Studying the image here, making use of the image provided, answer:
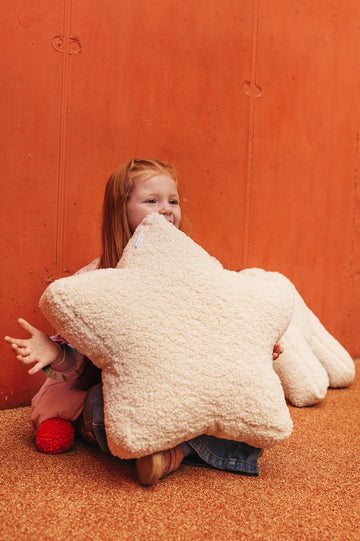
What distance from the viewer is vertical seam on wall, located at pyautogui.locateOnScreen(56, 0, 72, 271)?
1.45 metres

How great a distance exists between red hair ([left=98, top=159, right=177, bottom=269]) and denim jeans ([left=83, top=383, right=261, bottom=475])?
0.38 metres

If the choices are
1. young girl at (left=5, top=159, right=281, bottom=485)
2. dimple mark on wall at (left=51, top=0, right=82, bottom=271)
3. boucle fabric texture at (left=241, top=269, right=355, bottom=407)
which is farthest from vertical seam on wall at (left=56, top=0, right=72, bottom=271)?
boucle fabric texture at (left=241, top=269, right=355, bottom=407)

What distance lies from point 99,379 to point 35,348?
0.29 meters

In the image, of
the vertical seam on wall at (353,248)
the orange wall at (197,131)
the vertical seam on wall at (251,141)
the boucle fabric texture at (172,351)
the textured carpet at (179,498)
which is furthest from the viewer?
the vertical seam on wall at (353,248)

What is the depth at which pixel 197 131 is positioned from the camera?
1714mm

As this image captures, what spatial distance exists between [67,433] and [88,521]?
341 mm

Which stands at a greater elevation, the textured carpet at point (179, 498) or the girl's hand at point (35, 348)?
the girl's hand at point (35, 348)

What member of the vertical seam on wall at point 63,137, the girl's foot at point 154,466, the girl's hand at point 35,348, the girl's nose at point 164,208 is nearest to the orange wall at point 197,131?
the vertical seam on wall at point 63,137

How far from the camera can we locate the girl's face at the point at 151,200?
1.26 m

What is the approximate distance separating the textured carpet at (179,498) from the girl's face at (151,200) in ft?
1.95

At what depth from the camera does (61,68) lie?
1.45 meters

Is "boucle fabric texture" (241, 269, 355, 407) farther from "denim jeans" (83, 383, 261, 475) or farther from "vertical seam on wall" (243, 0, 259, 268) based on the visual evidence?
"denim jeans" (83, 383, 261, 475)

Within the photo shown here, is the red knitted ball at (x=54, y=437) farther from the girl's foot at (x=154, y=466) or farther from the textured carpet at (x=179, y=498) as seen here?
the girl's foot at (x=154, y=466)

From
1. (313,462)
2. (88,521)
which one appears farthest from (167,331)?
(313,462)
